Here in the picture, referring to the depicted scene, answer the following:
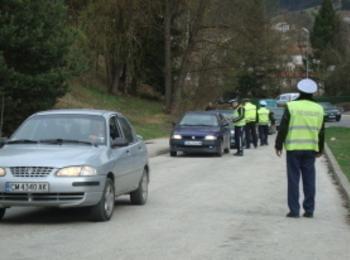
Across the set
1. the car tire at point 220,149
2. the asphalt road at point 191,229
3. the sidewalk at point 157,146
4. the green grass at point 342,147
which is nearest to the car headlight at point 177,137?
the sidewalk at point 157,146

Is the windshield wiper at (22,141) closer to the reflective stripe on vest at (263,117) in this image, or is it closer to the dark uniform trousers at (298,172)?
the dark uniform trousers at (298,172)

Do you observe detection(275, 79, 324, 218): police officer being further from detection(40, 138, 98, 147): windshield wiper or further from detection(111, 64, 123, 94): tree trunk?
detection(111, 64, 123, 94): tree trunk

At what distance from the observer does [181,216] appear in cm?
1159

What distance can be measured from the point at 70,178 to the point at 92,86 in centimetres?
3638

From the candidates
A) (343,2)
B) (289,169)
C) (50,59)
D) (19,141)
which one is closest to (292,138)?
(289,169)

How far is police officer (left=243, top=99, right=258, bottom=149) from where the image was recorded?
29.6 meters

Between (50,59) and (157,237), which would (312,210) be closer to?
(157,237)

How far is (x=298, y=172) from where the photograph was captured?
11.3m

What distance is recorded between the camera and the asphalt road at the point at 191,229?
28.4 feet

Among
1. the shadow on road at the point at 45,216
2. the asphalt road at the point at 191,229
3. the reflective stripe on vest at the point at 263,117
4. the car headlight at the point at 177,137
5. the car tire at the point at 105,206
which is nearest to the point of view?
the asphalt road at the point at 191,229

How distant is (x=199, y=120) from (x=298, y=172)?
55.7 feet

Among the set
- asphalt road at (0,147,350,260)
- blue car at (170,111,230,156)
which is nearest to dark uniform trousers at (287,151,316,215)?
asphalt road at (0,147,350,260)

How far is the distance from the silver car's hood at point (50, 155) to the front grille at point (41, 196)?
37cm

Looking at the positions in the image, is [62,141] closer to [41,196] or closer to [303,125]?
[41,196]
